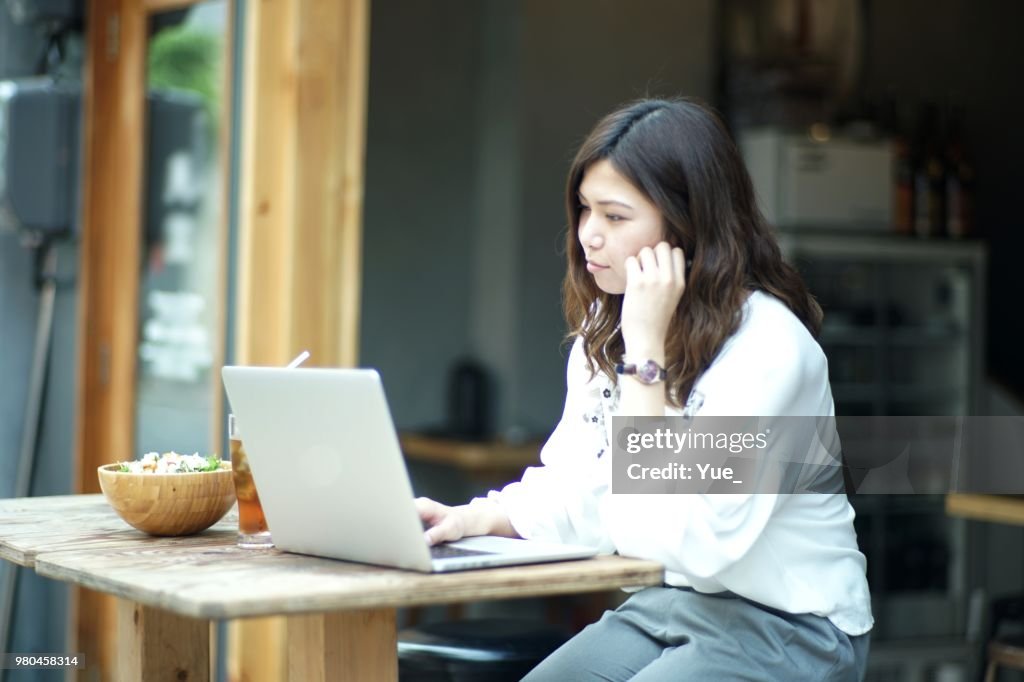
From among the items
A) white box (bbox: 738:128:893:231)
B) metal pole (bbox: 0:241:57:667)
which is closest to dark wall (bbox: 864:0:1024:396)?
white box (bbox: 738:128:893:231)

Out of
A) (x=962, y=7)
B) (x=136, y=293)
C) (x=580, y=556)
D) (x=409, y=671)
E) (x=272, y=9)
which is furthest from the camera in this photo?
(x=962, y=7)

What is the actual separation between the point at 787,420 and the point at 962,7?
4.97 metres

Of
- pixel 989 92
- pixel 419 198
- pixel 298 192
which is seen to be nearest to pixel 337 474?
pixel 298 192

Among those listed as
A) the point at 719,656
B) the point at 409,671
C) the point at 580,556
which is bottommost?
the point at 409,671

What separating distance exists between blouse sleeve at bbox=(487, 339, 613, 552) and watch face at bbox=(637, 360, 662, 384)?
0.86ft

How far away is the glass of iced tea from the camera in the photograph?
179 cm

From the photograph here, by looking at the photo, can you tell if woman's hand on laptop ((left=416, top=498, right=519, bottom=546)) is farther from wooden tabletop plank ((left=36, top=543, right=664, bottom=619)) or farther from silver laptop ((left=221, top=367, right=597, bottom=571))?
wooden tabletop plank ((left=36, top=543, right=664, bottom=619))

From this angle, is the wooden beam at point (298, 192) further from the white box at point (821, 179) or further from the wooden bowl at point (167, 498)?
the white box at point (821, 179)

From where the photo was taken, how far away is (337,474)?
5.13 feet

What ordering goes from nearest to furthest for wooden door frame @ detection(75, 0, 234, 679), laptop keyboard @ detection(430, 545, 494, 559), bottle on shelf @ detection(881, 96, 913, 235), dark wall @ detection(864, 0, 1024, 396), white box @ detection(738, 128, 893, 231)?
laptop keyboard @ detection(430, 545, 494, 559)
wooden door frame @ detection(75, 0, 234, 679)
white box @ detection(738, 128, 893, 231)
bottle on shelf @ detection(881, 96, 913, 235)
dark wall @ detection(864, 0, 1024, 396)

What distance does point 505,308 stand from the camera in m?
5.31

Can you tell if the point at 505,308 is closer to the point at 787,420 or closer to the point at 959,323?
the point at 959,323

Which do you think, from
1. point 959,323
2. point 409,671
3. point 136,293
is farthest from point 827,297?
point 409,671

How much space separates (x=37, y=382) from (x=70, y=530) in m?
2.35
